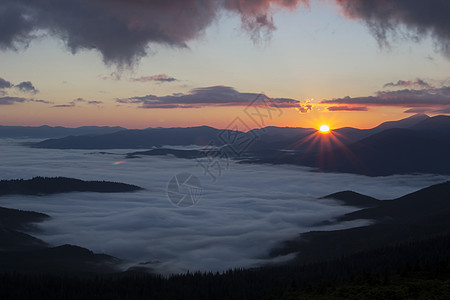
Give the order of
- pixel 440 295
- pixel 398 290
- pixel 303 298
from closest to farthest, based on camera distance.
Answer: pixel 440 295 < pixel 398 290 < pixel 303 298

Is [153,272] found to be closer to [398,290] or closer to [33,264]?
[33,264]

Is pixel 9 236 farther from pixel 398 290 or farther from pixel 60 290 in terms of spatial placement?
pixel 398 290

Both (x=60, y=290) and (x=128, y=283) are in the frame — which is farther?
(x=128, y=283)

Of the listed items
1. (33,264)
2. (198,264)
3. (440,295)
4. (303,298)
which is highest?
(440,295)

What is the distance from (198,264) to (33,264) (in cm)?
7417

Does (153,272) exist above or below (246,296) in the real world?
below

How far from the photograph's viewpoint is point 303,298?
5800 centimetres

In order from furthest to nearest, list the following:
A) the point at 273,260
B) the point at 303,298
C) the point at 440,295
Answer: the point at 273,260
the point at 303,298
the point at 440,295

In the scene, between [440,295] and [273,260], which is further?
[273,260]

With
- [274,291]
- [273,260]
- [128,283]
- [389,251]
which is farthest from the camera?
[273,260]

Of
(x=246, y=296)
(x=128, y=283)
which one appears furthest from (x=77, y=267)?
(x=246, y=296)

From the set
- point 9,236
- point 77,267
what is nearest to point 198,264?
point 77,267

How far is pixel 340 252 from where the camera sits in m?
179

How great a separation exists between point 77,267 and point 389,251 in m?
115
